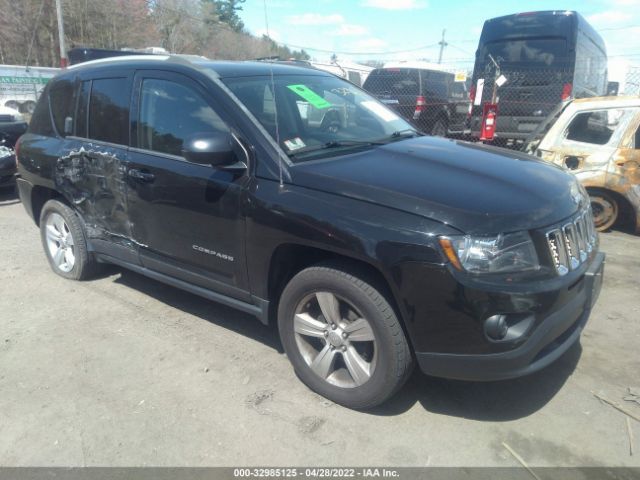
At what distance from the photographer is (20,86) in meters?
15.7

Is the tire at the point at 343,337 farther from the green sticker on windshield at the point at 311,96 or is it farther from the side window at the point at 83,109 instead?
the side window at the point at 83,109

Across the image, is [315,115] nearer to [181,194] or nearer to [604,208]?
[181,194]

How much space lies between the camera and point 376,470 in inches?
97.9

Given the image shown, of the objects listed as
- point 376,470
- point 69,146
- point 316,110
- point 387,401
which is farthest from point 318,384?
point 69,146

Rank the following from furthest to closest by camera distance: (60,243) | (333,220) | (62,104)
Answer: (60,243) → (62,104) → (333,220)

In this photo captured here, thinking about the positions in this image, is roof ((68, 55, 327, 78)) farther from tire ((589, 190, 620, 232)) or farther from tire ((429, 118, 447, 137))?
tire ((429, 118, 447, 137))

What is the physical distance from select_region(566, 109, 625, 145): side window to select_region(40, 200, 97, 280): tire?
5.43m

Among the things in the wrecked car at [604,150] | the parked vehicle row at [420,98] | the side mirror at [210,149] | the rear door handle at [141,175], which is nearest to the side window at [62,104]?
the rear door handle at [141,175]

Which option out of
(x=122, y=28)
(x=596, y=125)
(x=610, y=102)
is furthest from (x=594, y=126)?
(x=122, y=28)

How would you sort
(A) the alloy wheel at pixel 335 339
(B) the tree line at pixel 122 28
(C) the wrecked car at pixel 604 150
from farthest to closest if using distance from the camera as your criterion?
(B) the tree line at pixel 122 28 → (C) the wrecked car at pixel 604 150 → (A) the alloy wheel at pixel 335 339

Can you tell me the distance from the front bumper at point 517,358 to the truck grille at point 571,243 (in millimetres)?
154

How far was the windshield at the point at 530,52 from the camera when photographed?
10430 millimetres

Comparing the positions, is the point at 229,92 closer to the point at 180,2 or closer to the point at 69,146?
the point at 69,146

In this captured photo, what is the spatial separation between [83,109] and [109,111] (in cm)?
42
